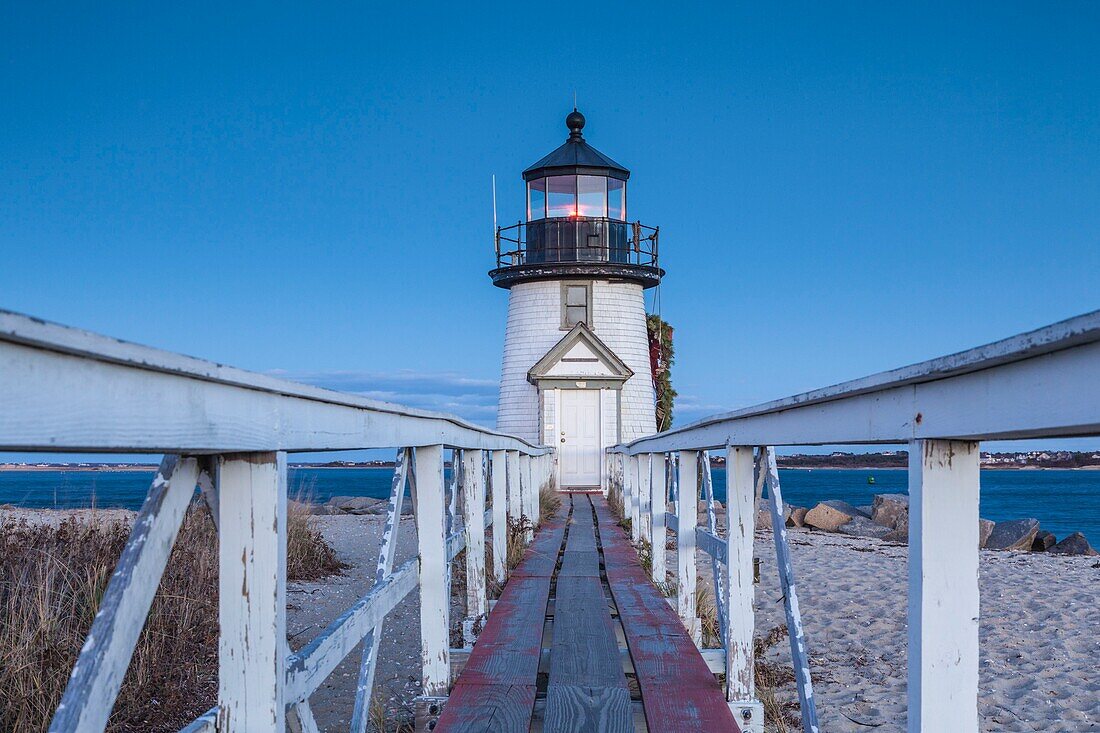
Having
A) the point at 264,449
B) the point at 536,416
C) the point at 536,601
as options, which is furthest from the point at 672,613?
the point at 536,416

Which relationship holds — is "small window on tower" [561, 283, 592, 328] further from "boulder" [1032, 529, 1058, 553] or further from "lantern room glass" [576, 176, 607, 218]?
"boulder" [1032, 529, 1058, 553]

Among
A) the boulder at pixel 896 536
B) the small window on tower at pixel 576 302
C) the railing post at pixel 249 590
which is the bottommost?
the boulder at pixel 896 536

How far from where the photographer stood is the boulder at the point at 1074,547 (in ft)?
65.6

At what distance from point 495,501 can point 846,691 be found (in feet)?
9.52

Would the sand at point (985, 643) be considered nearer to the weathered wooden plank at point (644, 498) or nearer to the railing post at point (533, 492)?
the weathered wooden plank at point (644, 498)

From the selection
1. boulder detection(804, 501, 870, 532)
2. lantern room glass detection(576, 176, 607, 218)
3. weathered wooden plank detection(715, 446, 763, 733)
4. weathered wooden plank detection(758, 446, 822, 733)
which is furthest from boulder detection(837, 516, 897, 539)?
weathered wooden plank detection(758, 446, 822, 733)

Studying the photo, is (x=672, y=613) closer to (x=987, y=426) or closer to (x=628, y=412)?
(x=987, y=426)

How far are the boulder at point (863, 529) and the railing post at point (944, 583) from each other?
2090 cm

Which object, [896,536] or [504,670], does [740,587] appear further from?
[896,536]

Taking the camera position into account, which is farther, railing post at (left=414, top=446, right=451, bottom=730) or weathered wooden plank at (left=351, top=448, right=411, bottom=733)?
railing post at (left=414, top=446, right=451, bottom=730)

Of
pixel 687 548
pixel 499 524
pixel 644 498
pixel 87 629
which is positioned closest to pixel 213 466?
pixel 87 629

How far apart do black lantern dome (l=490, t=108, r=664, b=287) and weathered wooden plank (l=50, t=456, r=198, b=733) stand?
19.3 meters

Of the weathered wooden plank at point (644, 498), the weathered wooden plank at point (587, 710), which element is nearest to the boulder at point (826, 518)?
the weathered wooden plank at point (644, 498)

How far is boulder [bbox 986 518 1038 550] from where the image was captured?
67.1 ft
